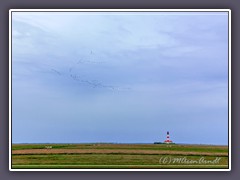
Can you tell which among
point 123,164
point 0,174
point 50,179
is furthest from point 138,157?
point 0,174

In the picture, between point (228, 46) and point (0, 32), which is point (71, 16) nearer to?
point (0, 32)

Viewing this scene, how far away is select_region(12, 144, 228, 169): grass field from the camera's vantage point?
486 inches

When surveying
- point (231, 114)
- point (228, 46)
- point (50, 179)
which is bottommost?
point (50, 179)

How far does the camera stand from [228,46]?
1231 cm

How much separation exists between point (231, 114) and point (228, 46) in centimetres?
108

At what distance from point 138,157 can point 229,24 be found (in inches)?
101

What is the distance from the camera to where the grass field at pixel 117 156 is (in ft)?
40.5

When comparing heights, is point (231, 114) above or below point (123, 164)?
above

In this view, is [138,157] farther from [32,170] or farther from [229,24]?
[229,24]

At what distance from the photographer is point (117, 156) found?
12.4 m

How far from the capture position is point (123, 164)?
12.4 meters

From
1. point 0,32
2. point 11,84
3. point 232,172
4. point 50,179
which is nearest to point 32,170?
point 50,179

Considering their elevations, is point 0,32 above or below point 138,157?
above

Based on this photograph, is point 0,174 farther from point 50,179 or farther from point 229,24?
point 229,24
